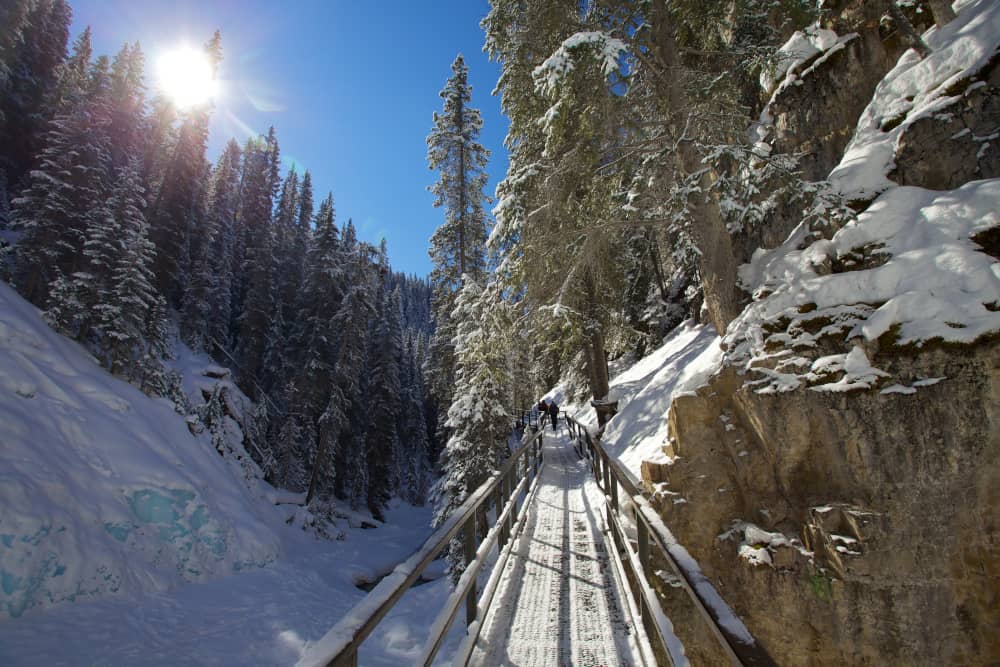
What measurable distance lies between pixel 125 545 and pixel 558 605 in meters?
13.5

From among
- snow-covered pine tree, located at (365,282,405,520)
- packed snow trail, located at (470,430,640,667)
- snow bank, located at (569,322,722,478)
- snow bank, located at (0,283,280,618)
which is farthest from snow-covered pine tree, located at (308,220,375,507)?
packed snow trail, located at (470,430,640,667)

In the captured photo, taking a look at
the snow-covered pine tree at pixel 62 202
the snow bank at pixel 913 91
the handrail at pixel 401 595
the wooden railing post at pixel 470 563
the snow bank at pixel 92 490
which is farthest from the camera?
the snow-covered pine tree at pixel 62 202

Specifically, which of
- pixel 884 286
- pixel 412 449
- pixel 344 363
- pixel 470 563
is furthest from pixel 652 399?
pixel 412 449

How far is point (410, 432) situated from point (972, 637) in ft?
138

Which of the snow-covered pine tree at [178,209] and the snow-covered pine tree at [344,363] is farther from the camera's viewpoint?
the snow-covered pine tree at [178,209]

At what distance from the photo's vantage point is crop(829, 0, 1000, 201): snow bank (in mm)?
7048

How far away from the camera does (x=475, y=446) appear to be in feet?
49.5

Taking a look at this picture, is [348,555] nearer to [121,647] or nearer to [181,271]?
[121,647]

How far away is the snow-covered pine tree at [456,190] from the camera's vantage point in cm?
1870

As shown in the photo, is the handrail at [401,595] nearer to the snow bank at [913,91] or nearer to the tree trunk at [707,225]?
the tree trunk at [707,225]

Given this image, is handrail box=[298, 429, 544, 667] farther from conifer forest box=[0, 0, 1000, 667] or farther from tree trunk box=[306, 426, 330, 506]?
tree trunk box=[306, 426, 330, 506]

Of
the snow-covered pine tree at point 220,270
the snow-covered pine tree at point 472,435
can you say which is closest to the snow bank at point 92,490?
the snow-covered pine tree at point 472,435

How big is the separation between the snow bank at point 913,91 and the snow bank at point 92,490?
61.6 feet

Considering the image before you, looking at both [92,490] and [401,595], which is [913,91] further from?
[92,490]
